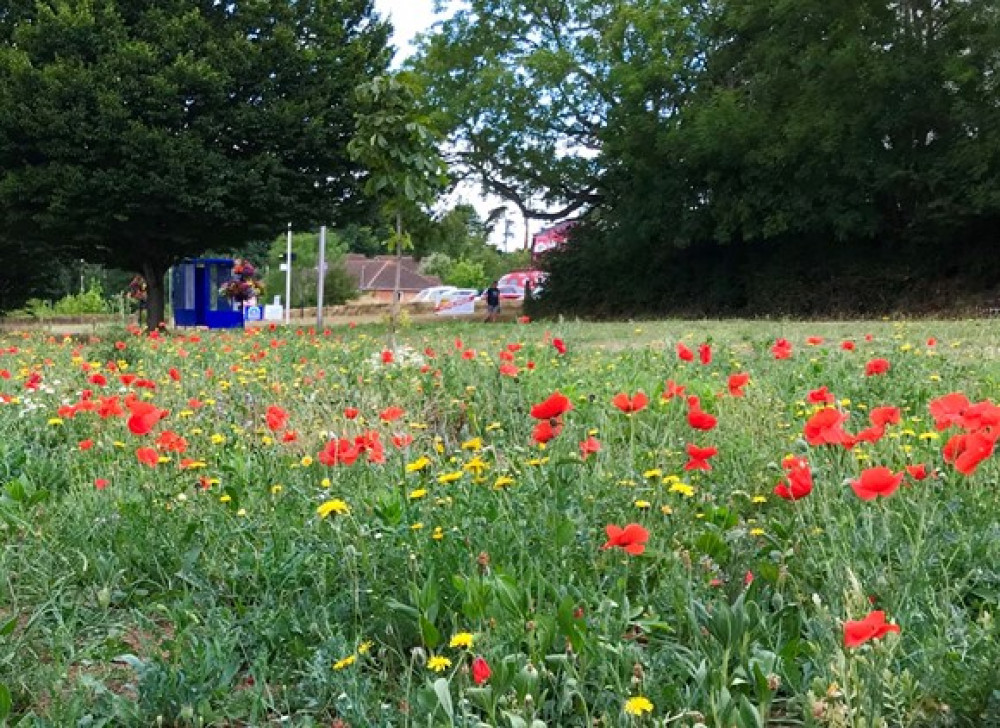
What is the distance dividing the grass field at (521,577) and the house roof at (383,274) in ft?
251

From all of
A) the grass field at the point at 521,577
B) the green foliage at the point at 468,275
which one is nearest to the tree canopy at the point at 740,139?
the grass field at the point at 521,577

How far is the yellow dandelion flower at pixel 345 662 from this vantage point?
5.34 feet

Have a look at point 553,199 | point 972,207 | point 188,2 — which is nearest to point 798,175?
point 972,207

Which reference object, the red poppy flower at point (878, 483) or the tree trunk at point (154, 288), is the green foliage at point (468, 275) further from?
the red poppy flower at point (878, 483)

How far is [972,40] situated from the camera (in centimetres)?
1897

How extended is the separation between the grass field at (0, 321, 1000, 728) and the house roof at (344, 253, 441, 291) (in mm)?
76470

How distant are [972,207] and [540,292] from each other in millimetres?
13543

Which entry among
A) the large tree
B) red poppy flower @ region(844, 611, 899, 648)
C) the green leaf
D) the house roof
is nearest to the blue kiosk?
the large tree

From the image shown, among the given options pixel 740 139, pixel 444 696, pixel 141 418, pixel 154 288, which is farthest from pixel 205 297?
pixel 444 696

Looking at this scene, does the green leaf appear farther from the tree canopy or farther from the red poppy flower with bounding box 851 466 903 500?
the tree canopy

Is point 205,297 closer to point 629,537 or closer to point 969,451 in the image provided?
point 629,537

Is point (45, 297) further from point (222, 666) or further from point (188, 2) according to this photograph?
point (222, 666)

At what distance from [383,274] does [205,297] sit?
60.7 metres

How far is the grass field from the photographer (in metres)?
1.55
